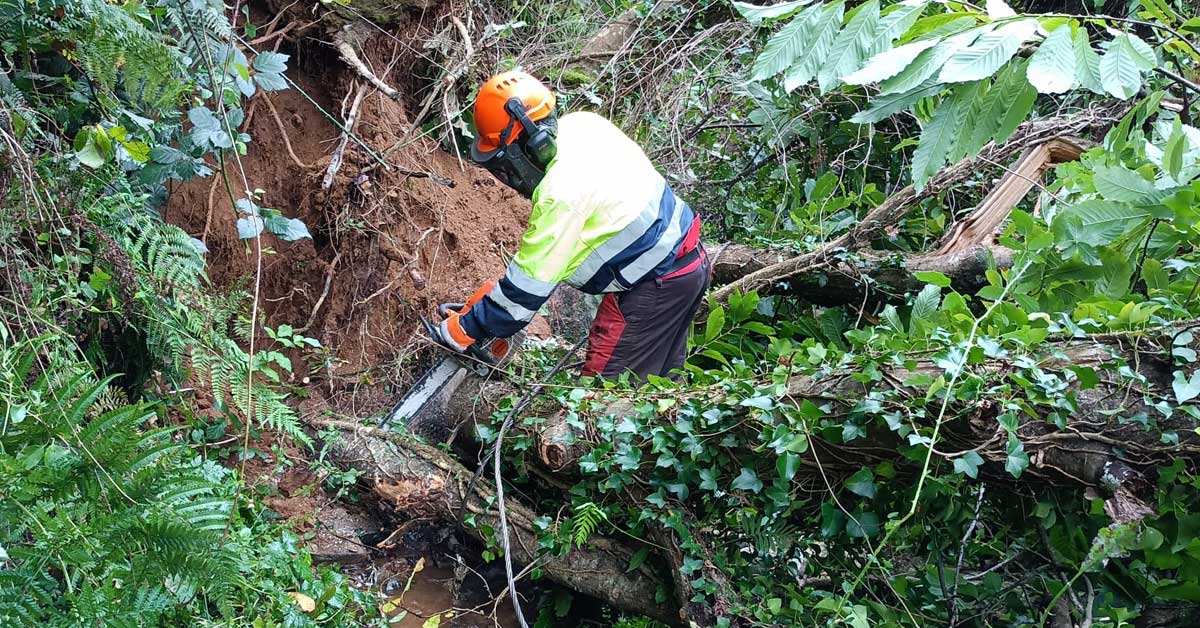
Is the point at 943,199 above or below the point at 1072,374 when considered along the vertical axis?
below

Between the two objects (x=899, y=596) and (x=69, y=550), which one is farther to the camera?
(x=899, y=596)

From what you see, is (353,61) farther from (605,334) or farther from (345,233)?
(605,334)

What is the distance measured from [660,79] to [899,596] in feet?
14.5

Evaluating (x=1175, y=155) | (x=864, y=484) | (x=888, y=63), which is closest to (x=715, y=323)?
(x=864, y=484)

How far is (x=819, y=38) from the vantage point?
5.19ft

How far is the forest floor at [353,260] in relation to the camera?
12.6 ft

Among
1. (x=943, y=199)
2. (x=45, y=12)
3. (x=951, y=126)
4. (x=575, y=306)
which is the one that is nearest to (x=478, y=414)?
(x=575, y=306)

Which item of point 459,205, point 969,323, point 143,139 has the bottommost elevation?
point 459,205

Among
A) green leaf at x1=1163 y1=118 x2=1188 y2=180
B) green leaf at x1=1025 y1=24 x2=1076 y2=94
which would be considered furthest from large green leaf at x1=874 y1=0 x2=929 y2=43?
green leaf at x1=1163 y1=118 x2=1188 y2=180

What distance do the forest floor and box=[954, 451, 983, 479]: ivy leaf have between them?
2.15 meters

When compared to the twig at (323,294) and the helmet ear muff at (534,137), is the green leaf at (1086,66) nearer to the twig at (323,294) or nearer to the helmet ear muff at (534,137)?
the helmet ear muff at (534,137)

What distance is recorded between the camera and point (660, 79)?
6148mm

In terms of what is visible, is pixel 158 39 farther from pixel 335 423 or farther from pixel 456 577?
pixel 456 577

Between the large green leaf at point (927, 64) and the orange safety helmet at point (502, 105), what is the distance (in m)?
2.40
